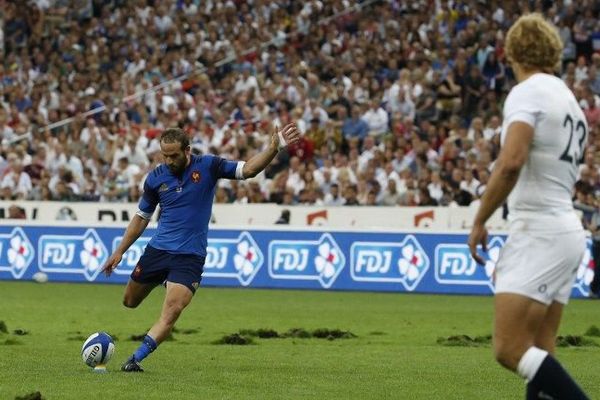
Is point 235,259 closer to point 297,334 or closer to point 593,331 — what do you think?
point 297,334

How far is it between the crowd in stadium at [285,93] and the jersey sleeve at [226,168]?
12039 mm

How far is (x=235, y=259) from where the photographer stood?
2470 cm

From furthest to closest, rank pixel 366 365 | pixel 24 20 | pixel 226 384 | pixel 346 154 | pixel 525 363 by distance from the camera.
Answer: pixel 24 20, pixel 346 154, pixel 366 365, pixel 226 384, pixel 525 363

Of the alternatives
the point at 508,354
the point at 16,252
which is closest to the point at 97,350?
the point at 508,354

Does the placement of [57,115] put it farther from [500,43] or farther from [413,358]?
[413,358]

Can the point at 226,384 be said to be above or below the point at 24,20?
below

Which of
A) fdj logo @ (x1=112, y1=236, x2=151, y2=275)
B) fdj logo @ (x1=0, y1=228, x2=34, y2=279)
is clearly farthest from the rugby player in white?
fdj logo @ (x1=0, y1=228, x2=34, y2=279)

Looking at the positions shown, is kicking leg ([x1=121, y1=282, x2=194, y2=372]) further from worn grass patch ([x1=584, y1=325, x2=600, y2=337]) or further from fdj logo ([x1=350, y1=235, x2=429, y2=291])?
fdj logo ([x1=350, y1=235, x2=429, y2=291])

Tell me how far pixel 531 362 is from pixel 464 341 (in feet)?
26.6

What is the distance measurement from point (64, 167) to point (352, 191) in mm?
7535

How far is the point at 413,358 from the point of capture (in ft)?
43.7

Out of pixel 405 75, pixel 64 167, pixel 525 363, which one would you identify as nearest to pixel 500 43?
pixel 405 75

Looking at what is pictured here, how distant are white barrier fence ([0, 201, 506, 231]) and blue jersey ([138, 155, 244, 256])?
11933 millimetres

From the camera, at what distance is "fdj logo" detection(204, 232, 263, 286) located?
80.4 ft
